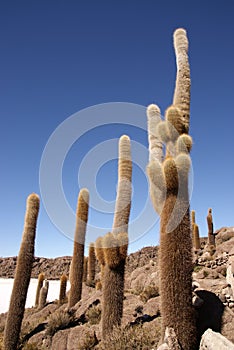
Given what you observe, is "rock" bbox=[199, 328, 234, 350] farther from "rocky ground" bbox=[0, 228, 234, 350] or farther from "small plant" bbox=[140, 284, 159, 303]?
"small plant" bbox=[140, 284, 159, 303]

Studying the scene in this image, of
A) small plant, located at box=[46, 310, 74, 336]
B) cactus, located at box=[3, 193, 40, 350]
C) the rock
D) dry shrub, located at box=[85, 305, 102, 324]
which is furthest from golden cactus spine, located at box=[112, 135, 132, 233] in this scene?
cactus, located at box=[3, 193, 40, 350]

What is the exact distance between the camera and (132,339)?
23.4 feet

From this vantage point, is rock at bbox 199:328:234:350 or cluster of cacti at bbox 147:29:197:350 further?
cluster of cacti at bbox 147:29:197:350

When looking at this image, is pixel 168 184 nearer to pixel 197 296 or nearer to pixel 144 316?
pixel 197 296

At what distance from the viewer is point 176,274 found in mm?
6227

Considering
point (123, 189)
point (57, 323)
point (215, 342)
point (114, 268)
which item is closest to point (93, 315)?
point (57, 323)

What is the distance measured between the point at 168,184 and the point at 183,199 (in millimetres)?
457

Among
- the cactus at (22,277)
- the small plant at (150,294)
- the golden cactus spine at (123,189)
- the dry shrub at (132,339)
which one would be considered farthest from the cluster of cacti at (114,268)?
the cactus at (22,277)

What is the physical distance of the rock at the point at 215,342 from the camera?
471 centimetres

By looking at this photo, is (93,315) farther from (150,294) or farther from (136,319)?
(136,319)

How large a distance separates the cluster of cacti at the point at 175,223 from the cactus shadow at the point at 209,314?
16.1 inches

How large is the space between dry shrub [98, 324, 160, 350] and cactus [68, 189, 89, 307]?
722cm

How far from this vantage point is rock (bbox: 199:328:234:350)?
4715 millimetres

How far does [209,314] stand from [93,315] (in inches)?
239
